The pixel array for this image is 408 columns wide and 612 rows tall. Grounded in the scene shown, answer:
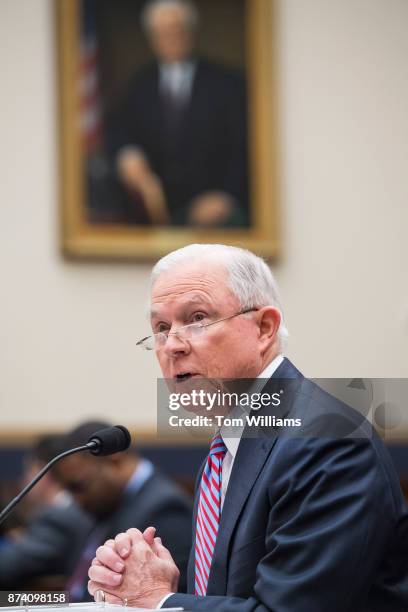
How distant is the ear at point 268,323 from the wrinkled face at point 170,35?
537 cm

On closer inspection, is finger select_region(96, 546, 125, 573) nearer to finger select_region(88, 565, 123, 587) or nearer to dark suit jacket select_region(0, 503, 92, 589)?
finger select_region(88, 565, 123, 587)

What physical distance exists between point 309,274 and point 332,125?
1.14 metres

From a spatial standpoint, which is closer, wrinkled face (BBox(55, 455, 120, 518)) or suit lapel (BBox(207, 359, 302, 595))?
suit lapel (BBox(207, 359, 302, 595))

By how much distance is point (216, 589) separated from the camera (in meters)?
2.48

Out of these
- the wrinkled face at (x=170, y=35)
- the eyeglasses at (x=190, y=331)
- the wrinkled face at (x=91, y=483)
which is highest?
the wrinkled face at (x=170, y=35)

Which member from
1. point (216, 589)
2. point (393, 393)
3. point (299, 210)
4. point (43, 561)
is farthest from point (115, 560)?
point (299, 210)

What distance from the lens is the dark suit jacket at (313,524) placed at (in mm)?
2273

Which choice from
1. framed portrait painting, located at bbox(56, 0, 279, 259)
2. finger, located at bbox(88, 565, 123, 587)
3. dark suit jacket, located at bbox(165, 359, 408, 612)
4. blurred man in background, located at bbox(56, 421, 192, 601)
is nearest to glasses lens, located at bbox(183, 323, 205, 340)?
dark suit jacket, located at bbox(165, 359, 408, 612)

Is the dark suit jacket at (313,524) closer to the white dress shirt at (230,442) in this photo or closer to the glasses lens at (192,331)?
the white dress shirt at (230,442)

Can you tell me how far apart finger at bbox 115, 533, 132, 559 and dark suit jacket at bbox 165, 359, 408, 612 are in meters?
0.16

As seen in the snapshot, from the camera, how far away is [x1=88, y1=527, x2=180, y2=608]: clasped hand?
2439 millimetres

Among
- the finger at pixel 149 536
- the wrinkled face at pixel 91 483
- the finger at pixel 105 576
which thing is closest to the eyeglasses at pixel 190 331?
the finger at pixel 149 536

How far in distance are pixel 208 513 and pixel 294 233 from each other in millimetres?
5469

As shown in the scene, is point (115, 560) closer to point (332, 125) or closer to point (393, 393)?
point (393, 393)
